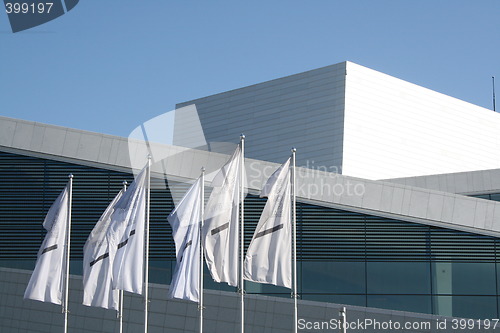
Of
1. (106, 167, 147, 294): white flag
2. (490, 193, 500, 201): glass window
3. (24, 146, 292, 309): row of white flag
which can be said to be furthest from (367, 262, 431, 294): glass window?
(106, 167, 147, 294): white flag

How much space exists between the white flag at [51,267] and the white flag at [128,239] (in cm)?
171

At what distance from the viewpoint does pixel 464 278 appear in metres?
34.3

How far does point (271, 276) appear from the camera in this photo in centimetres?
2720

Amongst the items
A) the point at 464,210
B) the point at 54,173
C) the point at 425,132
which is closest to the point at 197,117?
the point at 425,132

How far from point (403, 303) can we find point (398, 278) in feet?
3.17

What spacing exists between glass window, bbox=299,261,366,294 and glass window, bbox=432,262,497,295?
2850 millimetres

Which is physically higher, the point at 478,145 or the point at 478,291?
the point at 478,145

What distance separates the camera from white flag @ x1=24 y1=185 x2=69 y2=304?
29.7 metres

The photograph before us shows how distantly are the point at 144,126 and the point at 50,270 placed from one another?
8023 mm

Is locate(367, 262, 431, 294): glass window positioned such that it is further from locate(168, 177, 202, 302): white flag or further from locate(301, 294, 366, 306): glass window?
locate(168, 177, 202, 302): white flag

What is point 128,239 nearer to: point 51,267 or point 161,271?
point 51,267

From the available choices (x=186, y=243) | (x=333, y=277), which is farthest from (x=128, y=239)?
(x=333, y=277)

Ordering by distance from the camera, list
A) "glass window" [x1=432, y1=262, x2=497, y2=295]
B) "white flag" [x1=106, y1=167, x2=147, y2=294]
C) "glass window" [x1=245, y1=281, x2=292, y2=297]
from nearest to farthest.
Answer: "white flag" [x1=106, y1=167, x2=147, y2=294]
"glass window" [x1=432, y1=262, x2=497, y2=295]
"glass window" [x1=245, y1=281, x2=292, y2=297]

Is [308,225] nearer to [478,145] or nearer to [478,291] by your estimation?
[478,291]
